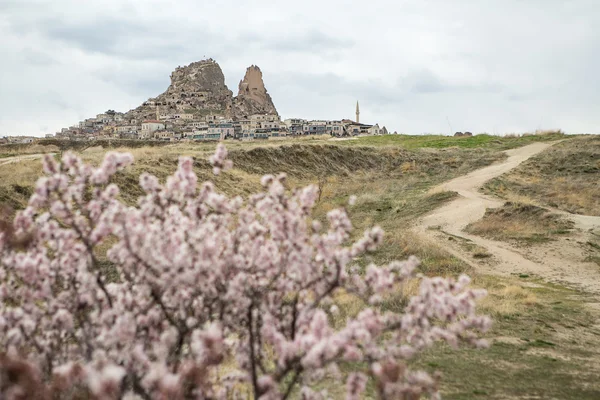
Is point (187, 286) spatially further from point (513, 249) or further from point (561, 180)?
point (561, 180)

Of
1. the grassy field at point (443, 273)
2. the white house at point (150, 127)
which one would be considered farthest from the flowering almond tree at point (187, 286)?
the white house at point (150, 127)

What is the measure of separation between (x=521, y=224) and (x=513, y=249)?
3.83 m

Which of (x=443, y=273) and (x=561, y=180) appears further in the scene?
(x=561, y=180)

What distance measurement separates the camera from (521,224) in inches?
1030

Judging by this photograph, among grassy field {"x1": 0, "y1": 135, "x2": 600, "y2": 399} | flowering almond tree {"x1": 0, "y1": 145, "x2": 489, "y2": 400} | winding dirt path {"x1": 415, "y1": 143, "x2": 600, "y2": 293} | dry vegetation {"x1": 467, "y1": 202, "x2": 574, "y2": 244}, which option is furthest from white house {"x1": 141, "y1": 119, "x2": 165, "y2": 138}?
flowering almond tree {"x1": 0, "y1": 145, "x2": 489, "y2": 400}

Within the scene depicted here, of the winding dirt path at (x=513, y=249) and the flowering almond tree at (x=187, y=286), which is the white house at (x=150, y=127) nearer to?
the winding dirt path at (x=513, y=249)

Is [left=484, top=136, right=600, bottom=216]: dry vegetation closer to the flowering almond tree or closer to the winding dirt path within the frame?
the winding dirt path

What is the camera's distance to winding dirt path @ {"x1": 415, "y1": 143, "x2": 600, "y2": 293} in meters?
19.7

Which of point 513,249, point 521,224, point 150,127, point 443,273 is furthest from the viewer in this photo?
point 150,127

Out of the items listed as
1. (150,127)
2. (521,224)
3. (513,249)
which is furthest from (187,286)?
(150,127)

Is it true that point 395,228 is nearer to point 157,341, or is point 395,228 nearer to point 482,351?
point 482,351

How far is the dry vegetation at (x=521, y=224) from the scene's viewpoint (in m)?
24.1

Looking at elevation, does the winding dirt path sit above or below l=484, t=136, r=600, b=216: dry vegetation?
below

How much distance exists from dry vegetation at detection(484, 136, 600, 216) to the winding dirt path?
4.32 metres
